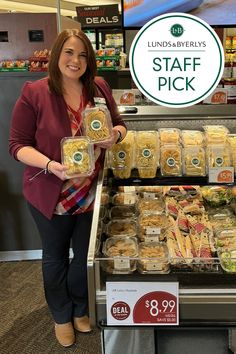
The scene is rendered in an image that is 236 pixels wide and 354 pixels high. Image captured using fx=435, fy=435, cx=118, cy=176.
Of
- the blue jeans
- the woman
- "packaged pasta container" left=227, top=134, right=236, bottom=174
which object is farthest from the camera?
the blue jeans

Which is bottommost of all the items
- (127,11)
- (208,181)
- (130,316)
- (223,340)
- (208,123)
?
(223,340)

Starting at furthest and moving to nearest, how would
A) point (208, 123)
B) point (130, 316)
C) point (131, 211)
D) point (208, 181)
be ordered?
point (208, 123), point (131, 211), point (208, 181), point (130, 316)

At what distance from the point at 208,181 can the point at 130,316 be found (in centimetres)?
68

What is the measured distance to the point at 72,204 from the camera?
2.13 m

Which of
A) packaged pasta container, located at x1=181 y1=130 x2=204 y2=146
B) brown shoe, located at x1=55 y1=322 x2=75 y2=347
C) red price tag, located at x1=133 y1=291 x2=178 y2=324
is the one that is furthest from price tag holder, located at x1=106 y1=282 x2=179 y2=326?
brown shoe, located at x1=55 y1=322 x2=75 y2=347

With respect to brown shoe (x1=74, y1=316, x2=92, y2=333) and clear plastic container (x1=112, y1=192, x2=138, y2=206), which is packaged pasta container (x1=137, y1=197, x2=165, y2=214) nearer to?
clear plastic container (x1=112, y1=192, x2=138, y2=206)

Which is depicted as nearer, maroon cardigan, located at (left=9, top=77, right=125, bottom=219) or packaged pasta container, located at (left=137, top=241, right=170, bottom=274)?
packaged pasta container, located at (left=137, top=241, right=170, bottom=274)

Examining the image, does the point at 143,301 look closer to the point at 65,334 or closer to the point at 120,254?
the point at 120,254

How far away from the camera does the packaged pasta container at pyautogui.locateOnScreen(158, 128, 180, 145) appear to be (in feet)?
6.33

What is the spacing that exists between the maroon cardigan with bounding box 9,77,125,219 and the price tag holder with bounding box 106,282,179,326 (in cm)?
78

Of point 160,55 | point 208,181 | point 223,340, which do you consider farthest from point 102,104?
point 223,340

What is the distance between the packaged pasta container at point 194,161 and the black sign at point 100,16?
18.6ft

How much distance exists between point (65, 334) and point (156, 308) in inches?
48.2

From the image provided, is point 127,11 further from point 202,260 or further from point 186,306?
point 186,306
